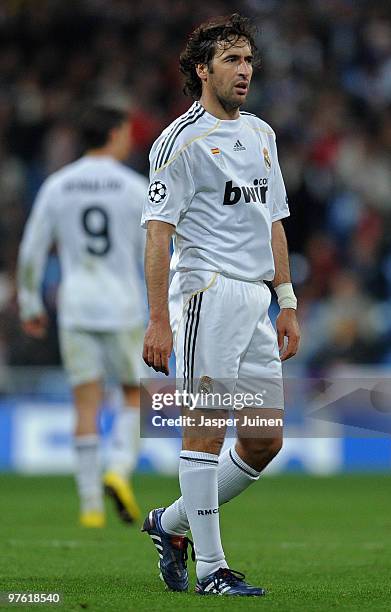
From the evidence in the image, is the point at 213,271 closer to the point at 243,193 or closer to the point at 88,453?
the point at 243,193

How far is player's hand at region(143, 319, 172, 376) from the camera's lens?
4.68m

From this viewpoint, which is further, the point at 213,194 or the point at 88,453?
the point at 88,453

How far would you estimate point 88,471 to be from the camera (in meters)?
8.27

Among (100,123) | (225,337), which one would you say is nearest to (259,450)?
(225,337)

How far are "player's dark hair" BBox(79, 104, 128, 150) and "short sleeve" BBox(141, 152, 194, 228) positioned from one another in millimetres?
3483

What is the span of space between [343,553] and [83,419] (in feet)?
7.70

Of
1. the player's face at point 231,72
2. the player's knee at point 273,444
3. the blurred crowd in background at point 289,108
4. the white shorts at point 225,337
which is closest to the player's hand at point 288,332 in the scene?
the white shorts at point 225,337

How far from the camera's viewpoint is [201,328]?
4887mm

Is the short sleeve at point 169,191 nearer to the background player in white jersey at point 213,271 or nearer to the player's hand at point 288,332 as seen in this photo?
the background player in white jersey at point 213,271

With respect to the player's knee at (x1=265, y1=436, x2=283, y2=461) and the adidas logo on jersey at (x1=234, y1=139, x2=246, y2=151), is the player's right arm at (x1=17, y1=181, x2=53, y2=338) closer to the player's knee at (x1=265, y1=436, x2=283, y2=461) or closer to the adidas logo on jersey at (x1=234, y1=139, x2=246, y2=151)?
the adidas logo on jersey at (x1=234, y1=139, x2=246, y2=151)

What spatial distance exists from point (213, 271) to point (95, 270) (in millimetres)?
3674

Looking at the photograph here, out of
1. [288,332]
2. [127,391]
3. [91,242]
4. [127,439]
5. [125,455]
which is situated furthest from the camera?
[127,391]

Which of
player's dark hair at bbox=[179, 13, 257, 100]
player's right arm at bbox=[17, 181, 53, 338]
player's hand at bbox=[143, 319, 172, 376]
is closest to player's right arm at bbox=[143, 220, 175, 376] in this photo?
player's hand at bbox=[143, 319, 172, 376]

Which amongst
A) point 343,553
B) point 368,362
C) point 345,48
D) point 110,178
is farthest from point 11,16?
point 343,553
